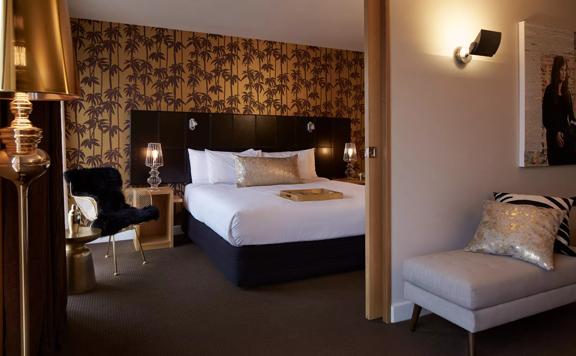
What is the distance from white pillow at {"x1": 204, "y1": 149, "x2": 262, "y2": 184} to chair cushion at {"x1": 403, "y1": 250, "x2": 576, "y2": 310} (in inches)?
110

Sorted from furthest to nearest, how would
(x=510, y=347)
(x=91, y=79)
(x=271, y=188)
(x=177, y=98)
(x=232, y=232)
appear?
(x=177, y=98) < (x=91, y=79) < (x=271, y=188) < (x=232, y=232) < (x=510, y=347)

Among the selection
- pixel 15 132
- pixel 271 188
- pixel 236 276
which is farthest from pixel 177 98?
pixel 15 132

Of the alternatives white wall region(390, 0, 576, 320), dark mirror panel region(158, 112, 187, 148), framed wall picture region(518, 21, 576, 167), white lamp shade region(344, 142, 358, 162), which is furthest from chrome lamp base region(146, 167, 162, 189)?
framed wall picture region(518, 21, 576, 167)

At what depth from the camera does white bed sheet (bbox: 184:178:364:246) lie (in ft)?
9.65

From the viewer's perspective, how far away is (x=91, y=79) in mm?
4547

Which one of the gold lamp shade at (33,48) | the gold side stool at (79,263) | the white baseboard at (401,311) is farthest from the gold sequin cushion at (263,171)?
the gold lamp shade at (33,48)

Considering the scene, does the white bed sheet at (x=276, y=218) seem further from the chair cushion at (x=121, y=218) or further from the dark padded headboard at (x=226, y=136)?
the dark padded headboard at (x=226, y=136)

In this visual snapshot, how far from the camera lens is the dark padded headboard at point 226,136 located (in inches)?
186

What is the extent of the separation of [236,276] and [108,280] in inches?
44.7

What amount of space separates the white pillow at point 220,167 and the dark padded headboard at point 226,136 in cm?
31

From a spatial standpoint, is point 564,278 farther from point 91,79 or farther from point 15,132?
point 91,79

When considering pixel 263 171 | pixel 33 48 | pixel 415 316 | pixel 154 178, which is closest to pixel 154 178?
pixel 154 178

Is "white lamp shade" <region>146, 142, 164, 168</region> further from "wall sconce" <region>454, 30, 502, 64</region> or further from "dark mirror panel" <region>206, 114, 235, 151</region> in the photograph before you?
"wall sconce" <region>454, 30, 502, 64</region>

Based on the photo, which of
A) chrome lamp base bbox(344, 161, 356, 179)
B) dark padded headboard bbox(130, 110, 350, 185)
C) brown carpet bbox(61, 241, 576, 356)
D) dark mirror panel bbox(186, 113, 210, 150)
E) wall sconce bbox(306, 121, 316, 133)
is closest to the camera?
brown carpet bbox(61, 241, 576, 356)
